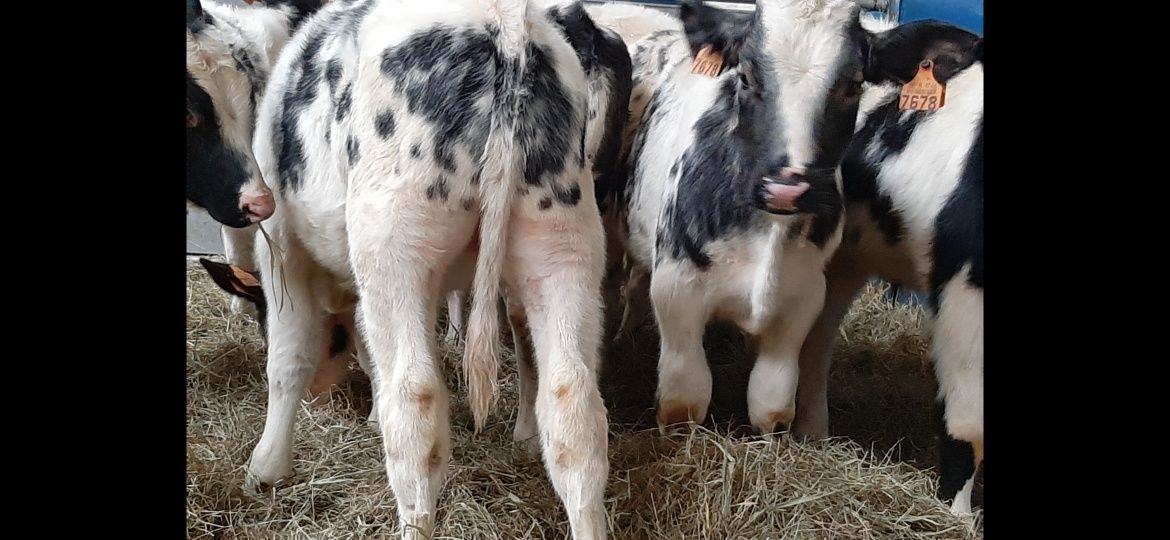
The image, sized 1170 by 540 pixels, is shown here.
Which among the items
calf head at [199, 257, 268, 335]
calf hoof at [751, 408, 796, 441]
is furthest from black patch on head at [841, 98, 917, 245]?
calf head at [199, 257, 268, 335]

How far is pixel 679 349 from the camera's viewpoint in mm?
3574

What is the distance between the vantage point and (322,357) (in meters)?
3.78

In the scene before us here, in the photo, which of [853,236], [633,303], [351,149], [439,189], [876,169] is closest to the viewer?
[439,189]

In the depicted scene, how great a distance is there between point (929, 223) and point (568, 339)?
1.60 metres

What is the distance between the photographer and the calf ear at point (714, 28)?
11.2 feet

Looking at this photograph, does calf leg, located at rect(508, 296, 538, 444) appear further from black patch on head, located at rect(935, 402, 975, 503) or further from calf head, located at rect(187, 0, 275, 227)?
black patch on head, located at rect(935, 402, 975, 503)

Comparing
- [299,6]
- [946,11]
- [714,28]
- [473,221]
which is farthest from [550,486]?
[946,11]

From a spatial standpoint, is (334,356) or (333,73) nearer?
(333,73)

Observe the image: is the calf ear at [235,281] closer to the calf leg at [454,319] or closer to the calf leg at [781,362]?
the calf leg at [454,319]

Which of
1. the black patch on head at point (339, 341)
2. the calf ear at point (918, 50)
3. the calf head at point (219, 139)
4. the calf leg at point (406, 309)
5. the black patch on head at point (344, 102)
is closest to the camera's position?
the calf leg at point (406, 309)

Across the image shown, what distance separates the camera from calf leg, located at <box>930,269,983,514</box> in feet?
10.4

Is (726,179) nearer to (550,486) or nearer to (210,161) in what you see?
(550,486)

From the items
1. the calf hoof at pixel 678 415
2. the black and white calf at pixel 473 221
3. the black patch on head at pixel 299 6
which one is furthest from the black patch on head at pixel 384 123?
the black patch on head at pixel 299 6
